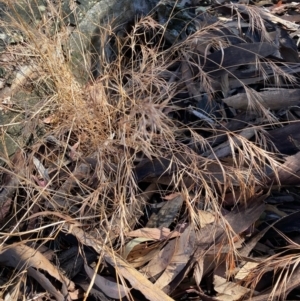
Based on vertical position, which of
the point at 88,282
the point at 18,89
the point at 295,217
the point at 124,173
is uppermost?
the point at 18,89

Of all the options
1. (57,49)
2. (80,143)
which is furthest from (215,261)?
(57,49)

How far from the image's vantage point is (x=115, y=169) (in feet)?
4.09

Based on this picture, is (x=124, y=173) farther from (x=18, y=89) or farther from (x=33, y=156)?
(x=18, y=89)

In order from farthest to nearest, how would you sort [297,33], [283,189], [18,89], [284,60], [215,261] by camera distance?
[297,33], [284,60], [18,89], [283,189], [215,261]

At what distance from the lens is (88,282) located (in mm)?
1175

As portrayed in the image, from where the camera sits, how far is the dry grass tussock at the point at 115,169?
1159mm

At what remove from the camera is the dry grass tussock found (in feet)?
3.80

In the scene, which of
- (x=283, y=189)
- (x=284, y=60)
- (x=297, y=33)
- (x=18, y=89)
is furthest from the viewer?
(x=297, y=33)

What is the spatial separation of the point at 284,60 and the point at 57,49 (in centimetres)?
64

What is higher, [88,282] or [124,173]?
[124,173]

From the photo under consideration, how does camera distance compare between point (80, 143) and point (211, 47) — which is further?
point (211, 47)

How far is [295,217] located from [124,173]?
1.26 feet

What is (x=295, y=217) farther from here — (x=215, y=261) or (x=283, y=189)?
(x=215, y=261)

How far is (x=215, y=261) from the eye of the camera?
3.84 ft
